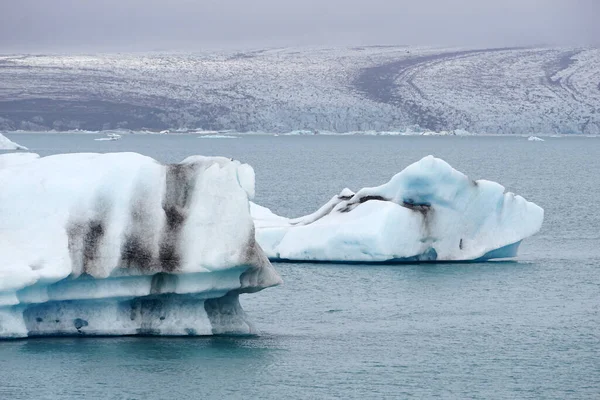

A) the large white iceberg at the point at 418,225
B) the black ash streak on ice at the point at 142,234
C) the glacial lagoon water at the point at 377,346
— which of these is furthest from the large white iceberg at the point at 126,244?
the large white iceberg at the point at 418,225

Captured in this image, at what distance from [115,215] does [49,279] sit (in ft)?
3.59

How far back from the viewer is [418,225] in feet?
66.7

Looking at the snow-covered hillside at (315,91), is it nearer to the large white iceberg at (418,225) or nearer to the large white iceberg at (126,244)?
the large white iceberg at (418,225)

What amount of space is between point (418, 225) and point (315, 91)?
99025mm

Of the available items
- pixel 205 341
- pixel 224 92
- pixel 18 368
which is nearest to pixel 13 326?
pixel 18 368

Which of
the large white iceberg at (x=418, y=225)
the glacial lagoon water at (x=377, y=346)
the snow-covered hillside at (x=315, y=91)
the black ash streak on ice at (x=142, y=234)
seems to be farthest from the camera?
the snow-covered hillside at (x=315, y=91)

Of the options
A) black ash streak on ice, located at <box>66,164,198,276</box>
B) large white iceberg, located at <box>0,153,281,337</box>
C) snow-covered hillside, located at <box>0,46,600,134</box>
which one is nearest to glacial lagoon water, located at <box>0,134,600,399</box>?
large white iceberg, located at <box>0,153,281,337</box>

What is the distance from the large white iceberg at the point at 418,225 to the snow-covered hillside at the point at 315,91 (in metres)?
91.0

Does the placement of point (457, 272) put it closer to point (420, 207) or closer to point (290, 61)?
point (420, 207)

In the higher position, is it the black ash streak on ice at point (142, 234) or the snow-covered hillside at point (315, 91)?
the black ash streak on ice at point (142, 234)

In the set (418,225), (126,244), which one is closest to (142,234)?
(126,244)

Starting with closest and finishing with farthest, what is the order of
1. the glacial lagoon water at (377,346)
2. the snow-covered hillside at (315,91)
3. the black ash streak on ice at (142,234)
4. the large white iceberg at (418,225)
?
1. the glacial lagoon water at (377,346)
2. the black ash streak on ice at (142,234)
3. the large white iceberg at (418,225)
4. the snow-covered hillside at (315,91)

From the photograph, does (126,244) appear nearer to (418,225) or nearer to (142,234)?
(142,234)

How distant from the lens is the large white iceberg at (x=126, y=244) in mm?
13133
